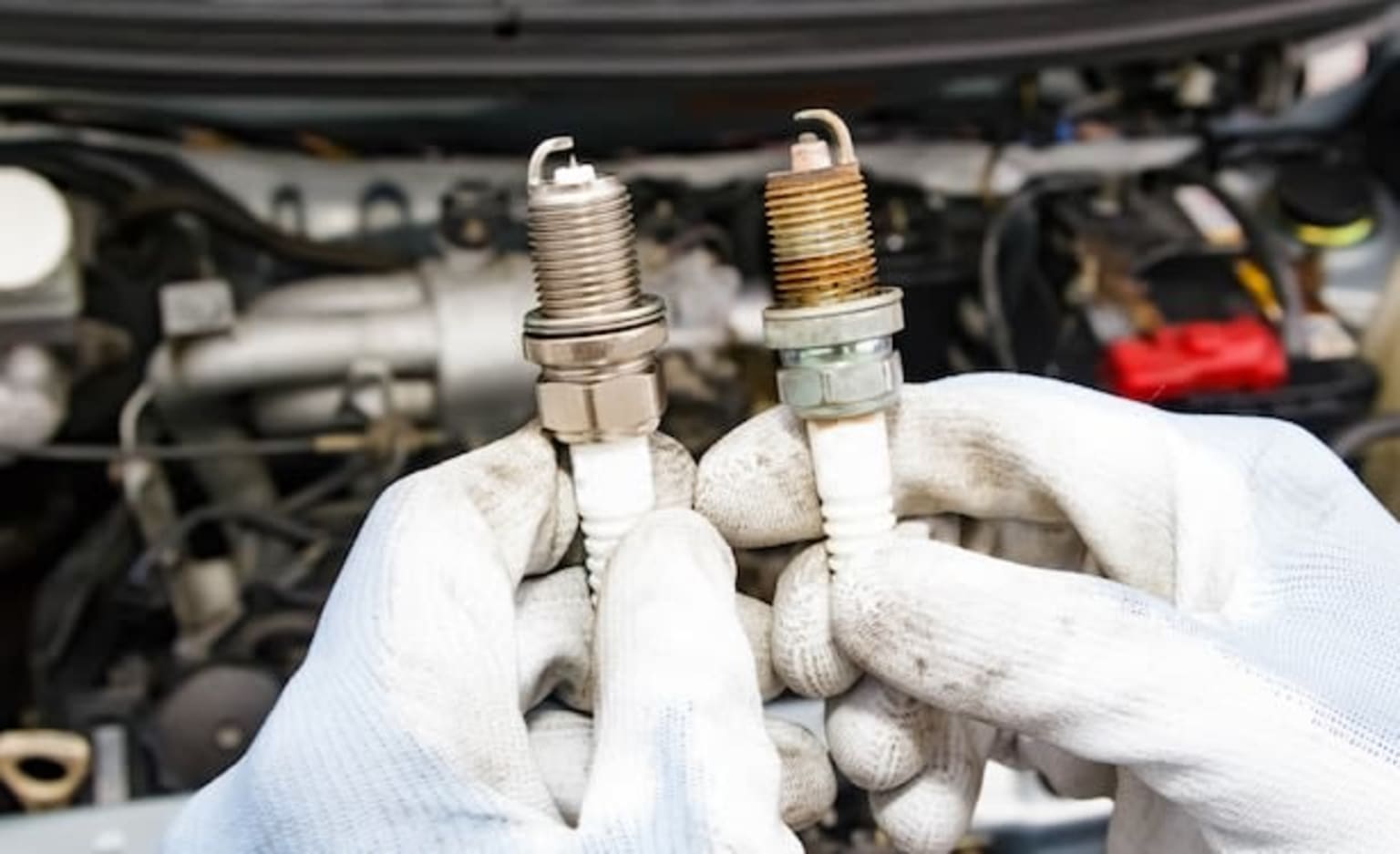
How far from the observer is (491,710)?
40 cm

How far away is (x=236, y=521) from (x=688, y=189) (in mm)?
403

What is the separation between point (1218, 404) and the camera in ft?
2.84

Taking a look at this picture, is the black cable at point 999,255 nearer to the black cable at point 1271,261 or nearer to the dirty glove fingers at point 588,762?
the black cable at point 1271,261

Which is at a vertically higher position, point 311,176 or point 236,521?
point 311,176

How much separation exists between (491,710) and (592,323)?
12cm

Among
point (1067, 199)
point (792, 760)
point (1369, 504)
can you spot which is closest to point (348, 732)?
point (792, 760)

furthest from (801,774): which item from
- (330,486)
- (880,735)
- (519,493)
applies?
(330,486)

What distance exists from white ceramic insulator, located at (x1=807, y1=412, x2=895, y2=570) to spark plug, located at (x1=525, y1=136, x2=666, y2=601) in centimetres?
6

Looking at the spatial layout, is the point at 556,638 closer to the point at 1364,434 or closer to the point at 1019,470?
the point at 1019,470

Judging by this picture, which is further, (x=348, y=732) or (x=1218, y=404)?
(x=1218, y=404)

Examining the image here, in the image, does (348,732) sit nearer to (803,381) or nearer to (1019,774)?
(803,381)

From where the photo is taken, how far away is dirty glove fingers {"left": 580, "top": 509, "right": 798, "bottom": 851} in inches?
14.6

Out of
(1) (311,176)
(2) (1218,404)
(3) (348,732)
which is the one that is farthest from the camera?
(1) (311,176)

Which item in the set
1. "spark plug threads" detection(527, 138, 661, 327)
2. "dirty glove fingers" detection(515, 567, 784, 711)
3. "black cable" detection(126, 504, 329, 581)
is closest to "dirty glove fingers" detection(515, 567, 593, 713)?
"dirty glove fingers" detection(515, 567, 784, 711)
